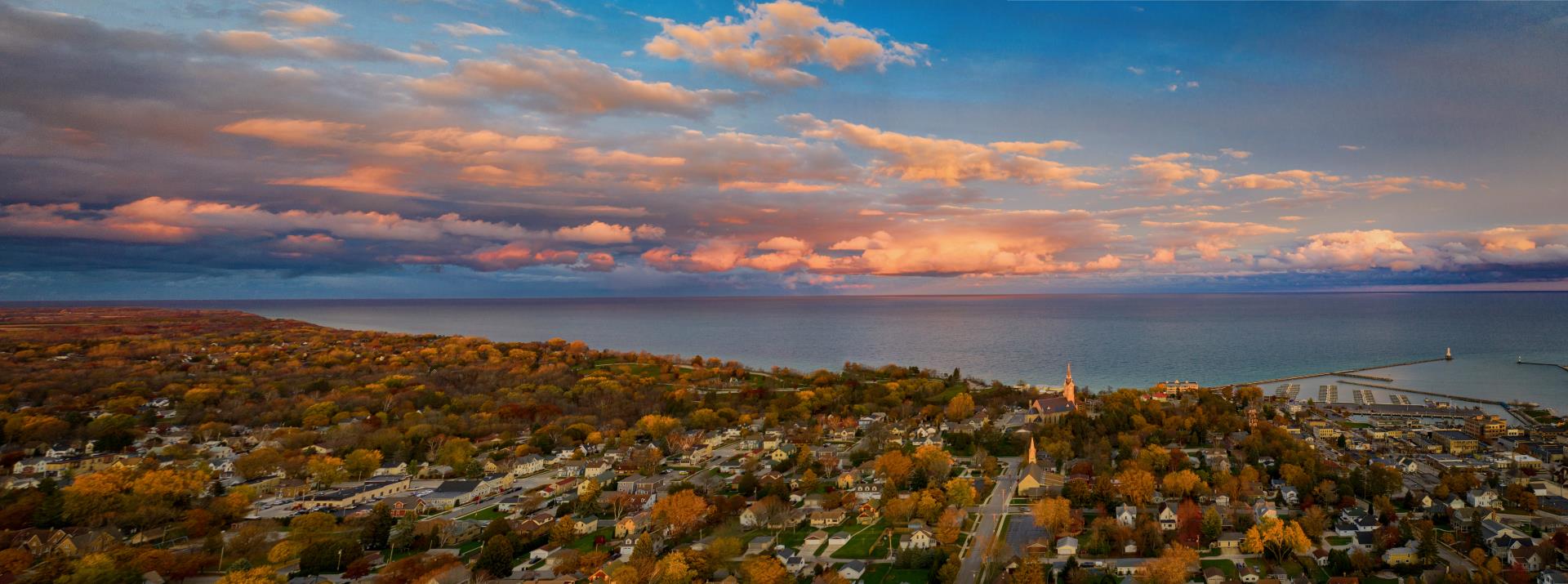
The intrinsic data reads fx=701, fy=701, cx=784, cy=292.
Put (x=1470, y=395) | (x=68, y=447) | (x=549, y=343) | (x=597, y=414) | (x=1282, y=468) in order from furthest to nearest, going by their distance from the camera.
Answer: (x=549, y=343)
(x=1470, y=395)
(x=597, y=414)
(x=68, y=447)
(x=1282, y=468)

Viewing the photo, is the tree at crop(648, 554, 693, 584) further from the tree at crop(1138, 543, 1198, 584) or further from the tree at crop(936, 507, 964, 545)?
the tree at crop(1138, 543, 1198, 584)

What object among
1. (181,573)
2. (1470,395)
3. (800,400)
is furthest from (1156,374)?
(181,573)

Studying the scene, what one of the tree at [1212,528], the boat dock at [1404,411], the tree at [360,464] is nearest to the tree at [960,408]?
the tree at [1212,528]

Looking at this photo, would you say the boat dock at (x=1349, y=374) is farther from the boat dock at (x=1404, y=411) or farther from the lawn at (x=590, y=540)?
the lawn at (x=590, y=540)

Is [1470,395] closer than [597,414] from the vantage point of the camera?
No

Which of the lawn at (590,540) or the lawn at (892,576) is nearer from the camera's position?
the lawn at (892,576)

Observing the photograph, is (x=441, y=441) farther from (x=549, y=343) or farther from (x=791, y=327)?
(x=791, y=327)

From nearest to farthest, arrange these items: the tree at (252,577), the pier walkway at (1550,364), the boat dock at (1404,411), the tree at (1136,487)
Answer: the tree at (252,577) < the tree at (1136,487) < the boat dock at (1404,411) < the pier walkway at (1550,364)
